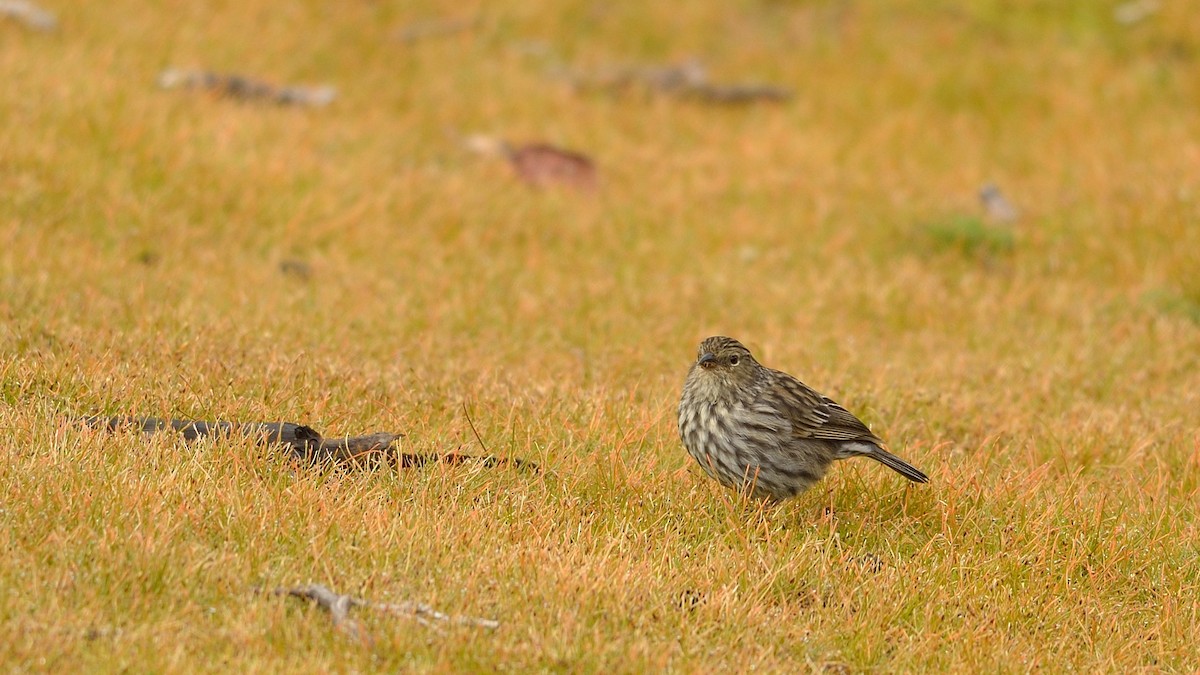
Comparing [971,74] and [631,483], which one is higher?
[971,74]

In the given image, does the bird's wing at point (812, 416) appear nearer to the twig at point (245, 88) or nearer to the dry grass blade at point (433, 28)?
the twig at point (245, 88)

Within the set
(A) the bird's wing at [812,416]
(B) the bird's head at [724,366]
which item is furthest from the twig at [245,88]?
(A) the bird's wing at [812,416]

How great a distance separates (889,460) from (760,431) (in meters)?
0.69

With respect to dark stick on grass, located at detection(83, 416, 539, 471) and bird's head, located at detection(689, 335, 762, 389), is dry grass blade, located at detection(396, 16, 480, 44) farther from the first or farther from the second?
dark stick on grass, located at detection(83, 416, 539, 471)

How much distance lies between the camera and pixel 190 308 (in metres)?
9.53

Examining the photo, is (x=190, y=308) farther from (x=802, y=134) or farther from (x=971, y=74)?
(x=971, y=74)

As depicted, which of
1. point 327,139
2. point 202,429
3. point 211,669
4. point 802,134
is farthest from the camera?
point 802,134

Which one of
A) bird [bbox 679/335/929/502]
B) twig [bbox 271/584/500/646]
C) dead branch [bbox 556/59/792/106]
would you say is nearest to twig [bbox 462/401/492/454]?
bird [bbox 679/335/929/502]

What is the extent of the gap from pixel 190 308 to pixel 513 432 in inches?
138

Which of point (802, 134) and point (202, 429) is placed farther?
point (802, 134)

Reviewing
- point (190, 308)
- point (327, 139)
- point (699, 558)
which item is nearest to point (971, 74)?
point (327, 139)

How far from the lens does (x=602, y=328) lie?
1062 centimetres

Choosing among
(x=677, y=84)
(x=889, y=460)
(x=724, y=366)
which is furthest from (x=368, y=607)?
(x=677, y=84)

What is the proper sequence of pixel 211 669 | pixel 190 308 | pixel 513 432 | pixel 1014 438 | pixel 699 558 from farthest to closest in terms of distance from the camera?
1. pixel 190 308
2. pixel 1014 438
3. pixel 513 432
4. pixel 699 558
5. pixel 211 669
